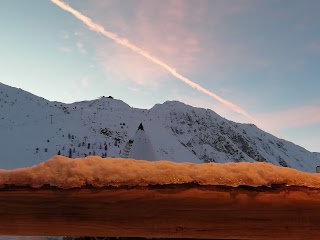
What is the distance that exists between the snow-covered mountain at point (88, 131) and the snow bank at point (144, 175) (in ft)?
79.3

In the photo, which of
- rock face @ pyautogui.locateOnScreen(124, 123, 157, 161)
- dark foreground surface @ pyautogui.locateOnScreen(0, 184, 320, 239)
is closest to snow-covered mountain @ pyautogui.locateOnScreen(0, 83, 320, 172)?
rock face @ pyautogui.locateOnScreen(124, 123, 157, 161)

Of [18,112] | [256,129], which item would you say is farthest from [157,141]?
[256,129]

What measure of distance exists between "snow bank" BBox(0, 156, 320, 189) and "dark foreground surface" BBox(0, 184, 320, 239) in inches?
2.0

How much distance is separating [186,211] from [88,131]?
173ft

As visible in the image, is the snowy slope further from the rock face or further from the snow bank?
the snow bank

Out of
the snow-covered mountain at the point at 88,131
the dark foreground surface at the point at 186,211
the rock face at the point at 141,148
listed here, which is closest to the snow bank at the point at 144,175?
the dark foreground surface at the point at 186,211

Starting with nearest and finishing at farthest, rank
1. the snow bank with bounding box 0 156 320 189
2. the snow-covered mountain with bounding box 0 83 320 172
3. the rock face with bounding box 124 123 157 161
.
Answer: the snow bank with bounding box 0 156 320 189, the rock face with bounding box 124 123 157 161, the snow-covered mountain with bounding box 0 83 320 172

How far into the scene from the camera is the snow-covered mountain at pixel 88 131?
144 ft

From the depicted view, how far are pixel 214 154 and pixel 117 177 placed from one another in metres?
87.3

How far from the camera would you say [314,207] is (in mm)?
2215

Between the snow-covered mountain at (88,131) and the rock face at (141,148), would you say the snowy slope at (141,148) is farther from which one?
the snow-covered mountain at (88,131)

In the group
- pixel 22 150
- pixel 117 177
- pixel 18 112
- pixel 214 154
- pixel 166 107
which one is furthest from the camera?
pixel 166 107

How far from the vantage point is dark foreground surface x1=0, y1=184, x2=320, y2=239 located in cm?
221

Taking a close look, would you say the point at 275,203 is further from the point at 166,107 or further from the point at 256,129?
the point at 256,129
